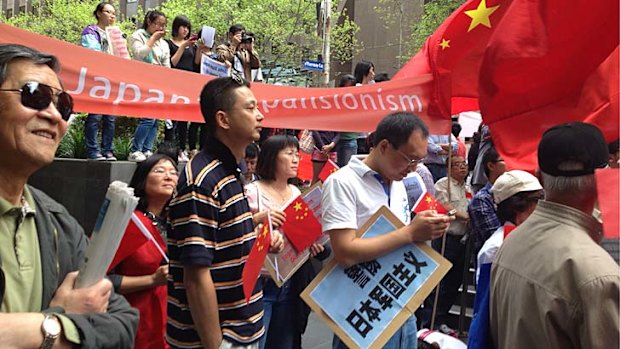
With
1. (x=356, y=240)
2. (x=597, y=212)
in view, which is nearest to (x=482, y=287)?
(x=356, y=240)

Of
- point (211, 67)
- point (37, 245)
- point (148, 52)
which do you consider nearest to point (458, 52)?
point (37, 245)

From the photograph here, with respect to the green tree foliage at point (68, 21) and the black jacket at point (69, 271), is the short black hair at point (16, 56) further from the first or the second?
the green tree foliage at point (68, 21)

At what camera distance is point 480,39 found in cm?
413

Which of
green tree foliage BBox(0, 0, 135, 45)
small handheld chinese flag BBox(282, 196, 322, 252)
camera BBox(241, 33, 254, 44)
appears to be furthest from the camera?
green tree foliage BBox(0, 0, 135, 45)

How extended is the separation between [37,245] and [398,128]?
205 centimetres

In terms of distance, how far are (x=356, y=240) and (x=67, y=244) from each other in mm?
1675

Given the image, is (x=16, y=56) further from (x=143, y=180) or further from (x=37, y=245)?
(x=143, y=180)

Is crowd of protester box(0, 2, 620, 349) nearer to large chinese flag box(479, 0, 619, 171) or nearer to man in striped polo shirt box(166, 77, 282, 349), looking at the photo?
man in striped polo shirt box(166, 77, 282, 349)

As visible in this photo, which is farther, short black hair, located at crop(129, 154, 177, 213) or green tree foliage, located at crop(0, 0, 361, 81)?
green tree foliage, located at crop(0, 0, 361, 81)

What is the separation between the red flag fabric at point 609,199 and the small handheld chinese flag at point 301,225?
228 cm

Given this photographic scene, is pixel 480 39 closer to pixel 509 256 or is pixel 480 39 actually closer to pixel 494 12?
pixel 494 12

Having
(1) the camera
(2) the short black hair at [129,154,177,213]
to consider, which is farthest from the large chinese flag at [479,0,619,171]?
(1) the camera

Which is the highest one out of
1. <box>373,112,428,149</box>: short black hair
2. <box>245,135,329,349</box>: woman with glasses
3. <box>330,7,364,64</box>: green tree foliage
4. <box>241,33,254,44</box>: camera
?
<box>330,7,364,64</box>: green tree foliage

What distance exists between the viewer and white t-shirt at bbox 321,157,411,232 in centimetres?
328
